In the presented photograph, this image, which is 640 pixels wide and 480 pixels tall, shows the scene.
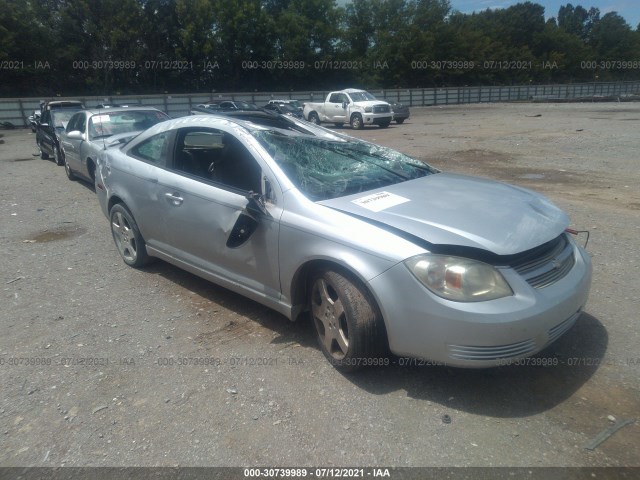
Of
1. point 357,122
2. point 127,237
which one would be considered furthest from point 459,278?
point 357,122

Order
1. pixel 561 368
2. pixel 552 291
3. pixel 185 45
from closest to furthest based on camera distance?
pixel 552 291 → pixel 561 368 → pixel 185 45

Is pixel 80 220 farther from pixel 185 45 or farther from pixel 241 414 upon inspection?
pixel 185 45

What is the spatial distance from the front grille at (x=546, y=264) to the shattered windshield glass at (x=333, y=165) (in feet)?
4.11

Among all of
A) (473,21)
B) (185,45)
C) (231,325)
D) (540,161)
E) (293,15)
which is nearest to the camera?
(231,325)

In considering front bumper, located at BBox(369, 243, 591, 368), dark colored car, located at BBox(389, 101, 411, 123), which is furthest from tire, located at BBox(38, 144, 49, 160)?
dark colored car, located at BBox(389, 101, 411, 123)

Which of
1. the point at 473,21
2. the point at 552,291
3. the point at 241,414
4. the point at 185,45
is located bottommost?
the point at 241,414

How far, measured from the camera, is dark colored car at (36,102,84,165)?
1333 cm

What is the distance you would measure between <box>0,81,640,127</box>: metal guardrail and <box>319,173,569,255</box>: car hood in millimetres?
22560

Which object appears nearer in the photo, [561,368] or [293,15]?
[561,368]

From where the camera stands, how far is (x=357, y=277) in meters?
3.15

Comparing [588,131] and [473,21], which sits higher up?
[473,21]

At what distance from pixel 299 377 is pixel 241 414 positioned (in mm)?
505

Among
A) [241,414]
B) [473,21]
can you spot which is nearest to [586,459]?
[241,414]

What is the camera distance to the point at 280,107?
2825 centimetres
